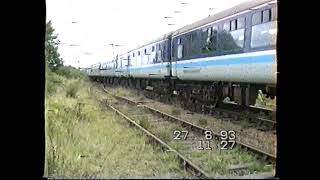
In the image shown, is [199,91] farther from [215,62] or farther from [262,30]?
[262,30]

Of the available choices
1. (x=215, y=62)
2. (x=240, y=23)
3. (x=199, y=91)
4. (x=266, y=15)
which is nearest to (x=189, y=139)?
(x=266, y=15)

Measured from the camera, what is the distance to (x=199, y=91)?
328 inches

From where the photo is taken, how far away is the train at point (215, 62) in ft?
17.5

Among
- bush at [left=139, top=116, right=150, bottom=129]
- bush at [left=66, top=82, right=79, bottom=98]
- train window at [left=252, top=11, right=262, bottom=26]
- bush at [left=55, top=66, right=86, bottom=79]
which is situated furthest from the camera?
train window at [left=252, top=11, right=262, bottom=26]

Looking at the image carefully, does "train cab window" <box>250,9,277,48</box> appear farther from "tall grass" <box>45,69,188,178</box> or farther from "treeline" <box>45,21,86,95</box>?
"treeline" <box>45,21,86,95</box>

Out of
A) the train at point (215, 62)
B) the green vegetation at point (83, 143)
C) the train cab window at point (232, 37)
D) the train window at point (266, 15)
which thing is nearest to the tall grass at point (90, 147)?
the green vegetation at point (83, 143)

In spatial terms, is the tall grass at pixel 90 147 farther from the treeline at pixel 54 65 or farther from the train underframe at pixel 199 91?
the train underframe at pixel 199 91

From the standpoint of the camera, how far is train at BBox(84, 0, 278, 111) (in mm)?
5329
